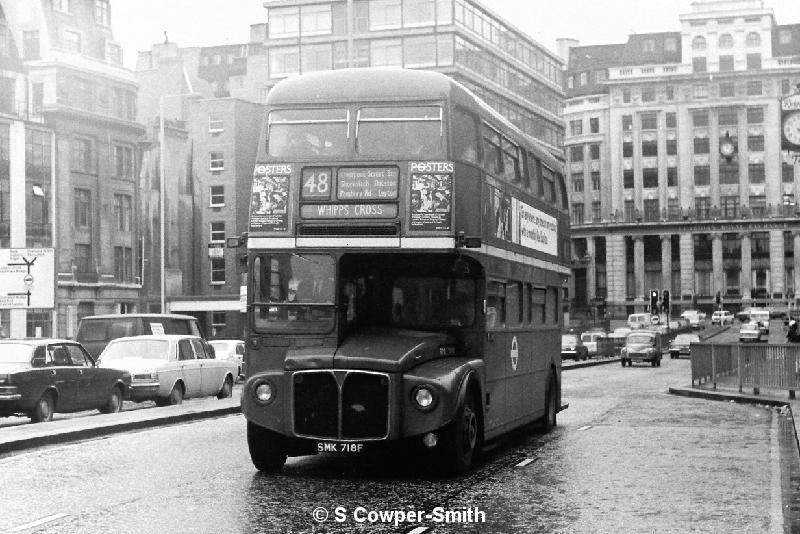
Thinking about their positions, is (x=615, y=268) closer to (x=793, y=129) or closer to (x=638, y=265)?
(x=638, y=265)

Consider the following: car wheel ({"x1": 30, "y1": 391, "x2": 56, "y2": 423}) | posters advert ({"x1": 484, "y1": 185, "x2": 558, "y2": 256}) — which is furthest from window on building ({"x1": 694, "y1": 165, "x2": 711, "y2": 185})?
car wheel ({"x1": 30, "y1": 391, "x2": 56, "y2": 423})

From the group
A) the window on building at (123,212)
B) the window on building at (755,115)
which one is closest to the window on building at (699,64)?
the window on building at (755,115)

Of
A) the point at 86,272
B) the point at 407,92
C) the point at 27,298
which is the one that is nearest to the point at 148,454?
the point at 407,92

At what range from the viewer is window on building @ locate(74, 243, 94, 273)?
A: 2904 inches

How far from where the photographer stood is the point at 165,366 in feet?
90.0

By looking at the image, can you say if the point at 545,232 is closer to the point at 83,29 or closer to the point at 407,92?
the point at 407,92

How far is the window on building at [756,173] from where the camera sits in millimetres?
133625

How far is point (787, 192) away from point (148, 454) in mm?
123808

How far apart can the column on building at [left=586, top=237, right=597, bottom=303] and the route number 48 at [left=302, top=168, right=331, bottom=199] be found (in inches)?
4795

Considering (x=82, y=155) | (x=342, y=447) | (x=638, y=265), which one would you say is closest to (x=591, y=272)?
(x=638, y=265)

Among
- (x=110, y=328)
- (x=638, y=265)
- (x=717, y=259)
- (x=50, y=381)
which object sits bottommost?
(x=50, y=381)

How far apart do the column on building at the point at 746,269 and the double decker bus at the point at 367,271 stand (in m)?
118

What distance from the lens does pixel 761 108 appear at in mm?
133250

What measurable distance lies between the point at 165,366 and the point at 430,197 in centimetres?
1497
